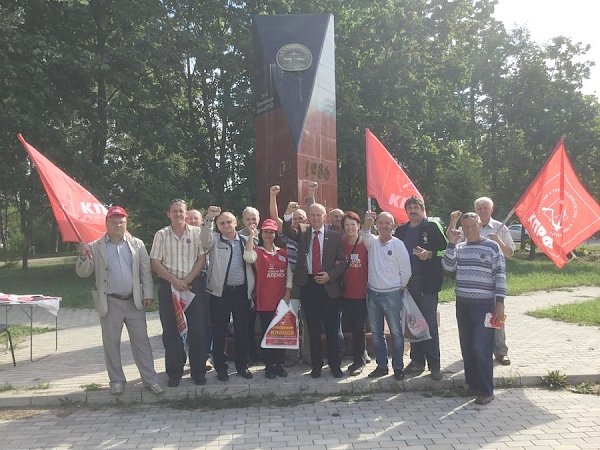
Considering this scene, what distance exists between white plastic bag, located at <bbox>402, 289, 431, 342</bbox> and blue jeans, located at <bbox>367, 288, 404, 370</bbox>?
65mm

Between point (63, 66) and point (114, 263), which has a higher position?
point (63, 66)

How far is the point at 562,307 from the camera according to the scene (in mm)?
10227

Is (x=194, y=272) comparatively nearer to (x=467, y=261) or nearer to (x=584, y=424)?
(x=467, y=261)

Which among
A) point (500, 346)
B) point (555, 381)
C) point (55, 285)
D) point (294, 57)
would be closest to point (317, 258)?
point (500, 346)

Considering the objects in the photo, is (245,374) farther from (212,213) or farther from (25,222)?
(25,222)

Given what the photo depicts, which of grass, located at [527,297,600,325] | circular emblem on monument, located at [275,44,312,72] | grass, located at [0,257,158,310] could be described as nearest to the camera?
circular emblem on monument, located at [275,44,312,72]

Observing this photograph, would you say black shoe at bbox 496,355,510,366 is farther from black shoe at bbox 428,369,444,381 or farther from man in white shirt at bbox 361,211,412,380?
man in white shirt at bbox 361,211,412,380

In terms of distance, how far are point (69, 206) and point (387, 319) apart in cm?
360

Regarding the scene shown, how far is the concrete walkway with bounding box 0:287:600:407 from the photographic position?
522 cm

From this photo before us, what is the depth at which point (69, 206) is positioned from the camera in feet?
17.7

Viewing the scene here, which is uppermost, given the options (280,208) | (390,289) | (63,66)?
(63,66)

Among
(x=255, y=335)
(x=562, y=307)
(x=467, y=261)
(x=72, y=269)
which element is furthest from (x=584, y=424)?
(x=72, y=269)

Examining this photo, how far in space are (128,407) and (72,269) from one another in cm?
1838

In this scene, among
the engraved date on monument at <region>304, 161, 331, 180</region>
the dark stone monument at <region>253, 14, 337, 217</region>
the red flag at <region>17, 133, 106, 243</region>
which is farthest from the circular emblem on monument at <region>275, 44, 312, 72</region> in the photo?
the red flag at <region>17, 133, 106, 243</region>
